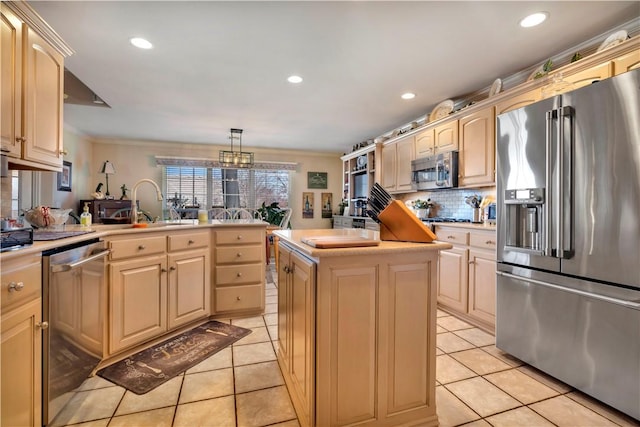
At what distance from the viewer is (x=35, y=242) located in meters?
1.45

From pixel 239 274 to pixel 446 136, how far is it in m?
2.73

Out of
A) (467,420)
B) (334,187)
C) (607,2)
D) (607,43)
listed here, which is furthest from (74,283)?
(334,187)

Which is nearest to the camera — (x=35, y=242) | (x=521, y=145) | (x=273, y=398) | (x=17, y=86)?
(x=35, y=242)

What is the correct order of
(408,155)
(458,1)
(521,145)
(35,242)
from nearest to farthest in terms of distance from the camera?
(35,242)
(458,1)
(521,145)
(408,155)

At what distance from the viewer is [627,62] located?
6.26 ft

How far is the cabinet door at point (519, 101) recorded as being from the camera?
2.47 m

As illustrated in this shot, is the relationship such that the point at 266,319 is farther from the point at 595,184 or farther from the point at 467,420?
the point at 595,184

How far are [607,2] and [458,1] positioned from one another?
37.1 inches

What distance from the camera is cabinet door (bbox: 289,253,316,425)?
131cm

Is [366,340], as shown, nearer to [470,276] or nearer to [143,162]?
[470,276]

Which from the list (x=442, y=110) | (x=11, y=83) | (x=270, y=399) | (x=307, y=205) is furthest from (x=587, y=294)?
(x=307, y=205)

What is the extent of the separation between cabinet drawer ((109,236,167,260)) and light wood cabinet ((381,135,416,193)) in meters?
3.10

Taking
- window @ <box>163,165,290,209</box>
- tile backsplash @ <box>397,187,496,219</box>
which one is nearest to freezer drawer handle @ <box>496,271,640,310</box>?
tile backsplash @ <box>397,187,496,219</box>

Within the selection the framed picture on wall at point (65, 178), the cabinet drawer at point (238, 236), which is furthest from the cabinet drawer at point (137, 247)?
the framed picture on wall at point (65, 178)
